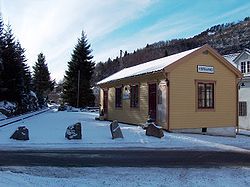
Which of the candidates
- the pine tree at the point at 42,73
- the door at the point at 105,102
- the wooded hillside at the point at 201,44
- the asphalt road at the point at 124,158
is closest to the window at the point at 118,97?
the door at the point at 105,102

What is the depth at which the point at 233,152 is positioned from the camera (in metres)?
15.1

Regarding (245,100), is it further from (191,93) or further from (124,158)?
(124,158)

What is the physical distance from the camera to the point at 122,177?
377 inches

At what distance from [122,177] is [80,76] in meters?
56.9

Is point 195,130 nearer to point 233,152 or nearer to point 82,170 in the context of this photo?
point 233,152

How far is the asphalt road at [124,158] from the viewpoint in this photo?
452 inches

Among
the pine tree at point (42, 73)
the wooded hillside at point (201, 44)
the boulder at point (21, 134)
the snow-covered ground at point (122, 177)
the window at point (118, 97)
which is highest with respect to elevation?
the wooded hillside at point (201, 44)

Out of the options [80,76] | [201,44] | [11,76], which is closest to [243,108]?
[11,76]

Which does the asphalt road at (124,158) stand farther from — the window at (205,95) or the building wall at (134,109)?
the building wall at (134,109)

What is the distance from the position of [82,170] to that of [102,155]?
3.00 meters

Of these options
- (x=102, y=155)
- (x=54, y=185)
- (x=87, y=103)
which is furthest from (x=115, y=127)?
(x=87, y=103)

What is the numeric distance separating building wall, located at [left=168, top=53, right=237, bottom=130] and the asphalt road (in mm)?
7145

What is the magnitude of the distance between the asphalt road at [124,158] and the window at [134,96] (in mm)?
10647

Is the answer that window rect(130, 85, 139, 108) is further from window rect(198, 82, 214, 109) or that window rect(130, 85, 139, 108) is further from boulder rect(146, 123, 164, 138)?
boulder rect(146, 123, 164, 138)
